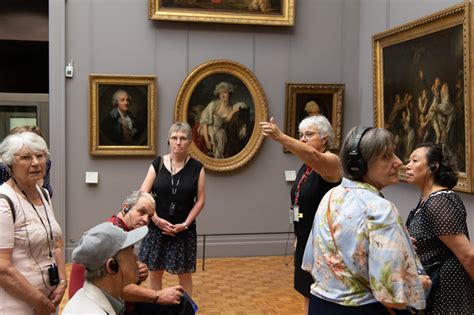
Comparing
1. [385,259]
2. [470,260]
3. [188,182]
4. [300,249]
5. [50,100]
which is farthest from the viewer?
[50,100]

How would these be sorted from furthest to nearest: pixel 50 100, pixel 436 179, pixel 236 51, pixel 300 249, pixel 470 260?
pixel 236 51 < pixel 50 100 < pixel 300 249 < pixel 436 179 < pixel 470 260

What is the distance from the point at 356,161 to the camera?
260 cm

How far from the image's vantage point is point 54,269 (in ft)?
11.3

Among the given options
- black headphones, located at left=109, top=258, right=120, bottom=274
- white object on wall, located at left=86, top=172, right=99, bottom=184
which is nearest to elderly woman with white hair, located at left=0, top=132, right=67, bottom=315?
black headphones, located at left=109, top=258, right=120, bottom=274

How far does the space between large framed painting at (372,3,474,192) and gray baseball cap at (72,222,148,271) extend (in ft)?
15.6

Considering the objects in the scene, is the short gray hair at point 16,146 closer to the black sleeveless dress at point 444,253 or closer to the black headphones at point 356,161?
the black headphones at point 356,161

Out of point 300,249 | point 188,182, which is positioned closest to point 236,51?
point 188,182

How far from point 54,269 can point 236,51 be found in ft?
21.1

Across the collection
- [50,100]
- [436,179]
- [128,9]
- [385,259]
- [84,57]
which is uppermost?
[128,9]

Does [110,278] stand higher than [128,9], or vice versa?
[128,9]

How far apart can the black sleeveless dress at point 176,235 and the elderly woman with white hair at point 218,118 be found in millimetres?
3393

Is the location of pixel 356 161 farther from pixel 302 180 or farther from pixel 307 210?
pixel 302 180

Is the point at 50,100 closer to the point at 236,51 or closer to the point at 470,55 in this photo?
the point at 236,51

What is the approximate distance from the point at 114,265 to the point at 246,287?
16.5 ft
